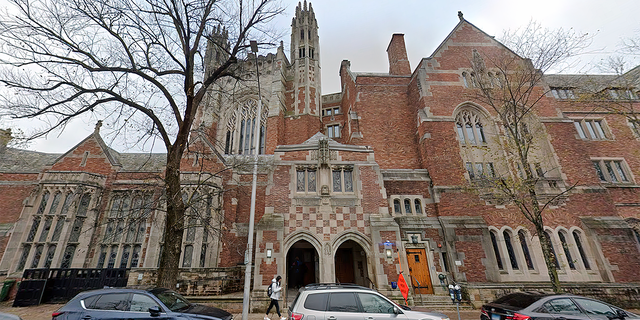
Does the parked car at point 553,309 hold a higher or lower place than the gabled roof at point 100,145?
lower

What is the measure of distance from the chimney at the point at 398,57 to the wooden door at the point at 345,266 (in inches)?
635

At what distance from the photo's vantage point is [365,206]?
1285 centimetres

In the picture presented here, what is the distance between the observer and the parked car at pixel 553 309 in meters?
6.63

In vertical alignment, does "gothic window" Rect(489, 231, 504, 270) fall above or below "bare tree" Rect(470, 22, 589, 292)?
Result: below

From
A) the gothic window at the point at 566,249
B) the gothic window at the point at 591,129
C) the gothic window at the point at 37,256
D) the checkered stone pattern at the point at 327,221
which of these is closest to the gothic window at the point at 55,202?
the gothic window at the point at 37,256

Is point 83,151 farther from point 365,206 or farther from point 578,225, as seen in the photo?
point 578,225

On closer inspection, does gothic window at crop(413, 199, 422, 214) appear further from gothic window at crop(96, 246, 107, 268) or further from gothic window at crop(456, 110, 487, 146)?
gothic window at crop(96, 246, 107, 268)

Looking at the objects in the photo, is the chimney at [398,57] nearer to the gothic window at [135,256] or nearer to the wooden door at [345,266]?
the wooden door at [345,266]

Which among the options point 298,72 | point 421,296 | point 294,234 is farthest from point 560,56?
point 298,72

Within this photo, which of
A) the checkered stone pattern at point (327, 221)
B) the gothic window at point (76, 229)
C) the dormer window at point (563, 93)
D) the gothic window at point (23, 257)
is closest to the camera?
the checkered stone pattern at point (327, 221)

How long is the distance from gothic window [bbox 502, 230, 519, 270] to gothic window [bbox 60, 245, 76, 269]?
2593 cm

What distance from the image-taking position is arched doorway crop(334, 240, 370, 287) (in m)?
15.1

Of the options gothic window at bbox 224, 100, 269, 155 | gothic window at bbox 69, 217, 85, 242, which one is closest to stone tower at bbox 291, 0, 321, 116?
gothic window at bbox 224, 100, 269, 155

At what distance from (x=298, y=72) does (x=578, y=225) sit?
82.8ft
